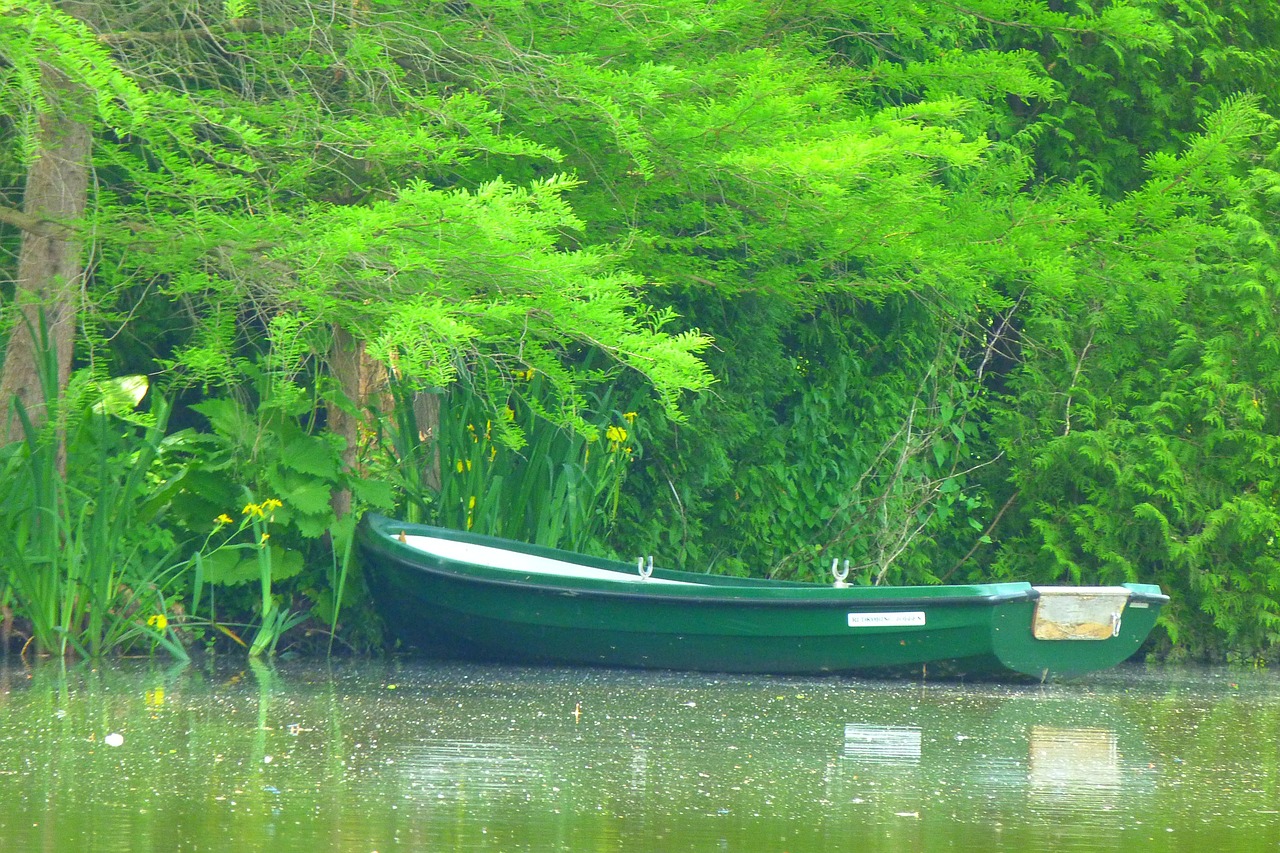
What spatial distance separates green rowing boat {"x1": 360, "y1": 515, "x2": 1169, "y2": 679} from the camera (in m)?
7.08

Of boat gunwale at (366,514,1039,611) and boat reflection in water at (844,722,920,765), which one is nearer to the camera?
boat reflection in water at (844,722,920,765)

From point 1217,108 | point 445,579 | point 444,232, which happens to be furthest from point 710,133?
point 1217,108

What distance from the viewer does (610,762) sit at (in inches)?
195

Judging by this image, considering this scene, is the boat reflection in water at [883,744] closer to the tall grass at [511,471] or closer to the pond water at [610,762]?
the pond water at [610,762]

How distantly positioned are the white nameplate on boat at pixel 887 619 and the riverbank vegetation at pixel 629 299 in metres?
1.57

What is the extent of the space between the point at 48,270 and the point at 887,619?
4260 mm

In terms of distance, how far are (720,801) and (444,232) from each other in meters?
2.70

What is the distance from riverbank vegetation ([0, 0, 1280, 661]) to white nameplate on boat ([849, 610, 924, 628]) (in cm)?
157

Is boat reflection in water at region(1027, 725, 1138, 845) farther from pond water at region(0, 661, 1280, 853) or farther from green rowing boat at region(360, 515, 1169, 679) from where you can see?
green rowing boat at region(360, 515, 1169, 679)

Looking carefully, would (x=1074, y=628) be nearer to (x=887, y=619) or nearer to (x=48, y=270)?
(x=887, y=619)

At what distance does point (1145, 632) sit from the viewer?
7387 mm

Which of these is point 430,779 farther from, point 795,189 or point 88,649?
point 795,189

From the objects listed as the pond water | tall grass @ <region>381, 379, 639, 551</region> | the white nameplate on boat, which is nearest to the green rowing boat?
the white nameplate on boat

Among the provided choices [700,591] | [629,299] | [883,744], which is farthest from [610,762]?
[700,591]
